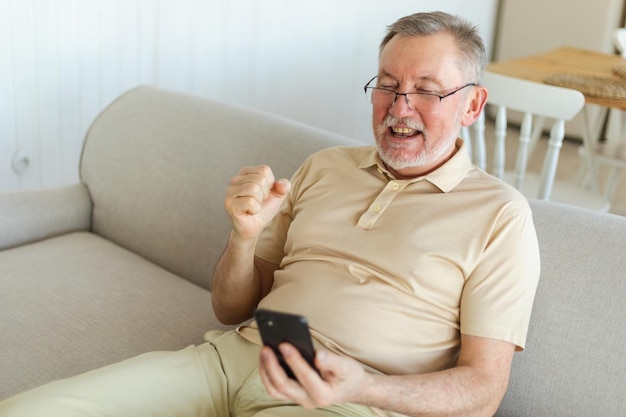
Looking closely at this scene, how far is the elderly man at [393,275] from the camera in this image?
4.64 feet

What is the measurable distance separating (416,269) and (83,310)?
89 centimetres

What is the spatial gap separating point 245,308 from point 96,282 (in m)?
0.59

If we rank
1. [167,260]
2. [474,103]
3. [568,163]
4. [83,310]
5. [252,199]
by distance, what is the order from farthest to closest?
[568,163]
[167,260]
[83,310]
[474,103]
[252,199]

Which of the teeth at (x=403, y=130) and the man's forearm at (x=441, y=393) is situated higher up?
the teeth at (x=403, y=130)

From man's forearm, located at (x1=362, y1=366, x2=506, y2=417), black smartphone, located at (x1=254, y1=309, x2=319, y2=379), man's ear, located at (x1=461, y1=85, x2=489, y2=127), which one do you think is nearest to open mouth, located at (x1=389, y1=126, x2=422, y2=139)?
man's ear, located at (x1=461, y1=85, x2=489, y2=127)

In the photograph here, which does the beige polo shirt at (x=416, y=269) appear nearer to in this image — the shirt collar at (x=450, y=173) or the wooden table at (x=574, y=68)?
the shirt collar at (x=450, y=173)

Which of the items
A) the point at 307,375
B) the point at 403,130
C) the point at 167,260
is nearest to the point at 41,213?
the point at 167,260

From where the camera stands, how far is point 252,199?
4.79ft

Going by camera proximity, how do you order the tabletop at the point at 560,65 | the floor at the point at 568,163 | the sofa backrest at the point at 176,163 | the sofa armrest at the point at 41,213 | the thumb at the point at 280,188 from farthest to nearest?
the floor at the point at 568,163 < the tabletop at the point at 560,65 < the sofa armrest at the point at 41,213 < the sofa backrest at the point at 176,163 < the thumb at the point at 280,188

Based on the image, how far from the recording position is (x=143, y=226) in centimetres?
232

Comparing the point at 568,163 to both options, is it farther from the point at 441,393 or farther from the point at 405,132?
the point at 441,393

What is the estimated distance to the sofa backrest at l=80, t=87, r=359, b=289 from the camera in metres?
2.14

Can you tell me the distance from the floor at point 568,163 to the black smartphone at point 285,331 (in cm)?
323

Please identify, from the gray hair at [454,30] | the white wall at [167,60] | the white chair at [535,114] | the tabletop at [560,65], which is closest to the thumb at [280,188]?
the gray hair at [454,30]
